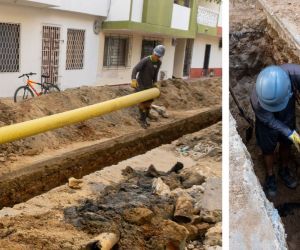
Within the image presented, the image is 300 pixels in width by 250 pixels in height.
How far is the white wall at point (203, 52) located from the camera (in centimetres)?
1961

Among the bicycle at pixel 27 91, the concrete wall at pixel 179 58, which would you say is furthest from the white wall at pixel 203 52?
the bicycle at pixel 27 91

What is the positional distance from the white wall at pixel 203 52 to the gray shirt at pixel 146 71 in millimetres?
11241

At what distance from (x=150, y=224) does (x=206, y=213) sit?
74 centimetres

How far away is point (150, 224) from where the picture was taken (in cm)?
412

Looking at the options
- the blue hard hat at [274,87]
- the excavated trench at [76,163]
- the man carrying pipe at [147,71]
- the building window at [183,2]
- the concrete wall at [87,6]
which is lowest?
the excavated trench at [76,163]

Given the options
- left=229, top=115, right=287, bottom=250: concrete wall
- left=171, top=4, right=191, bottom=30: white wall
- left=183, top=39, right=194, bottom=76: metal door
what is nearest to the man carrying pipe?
left=229, top=115, right=287, bottom=250: concrete wall

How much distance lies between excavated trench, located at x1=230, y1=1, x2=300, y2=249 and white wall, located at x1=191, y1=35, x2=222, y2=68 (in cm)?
1349

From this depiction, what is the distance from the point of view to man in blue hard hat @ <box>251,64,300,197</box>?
4.19 m

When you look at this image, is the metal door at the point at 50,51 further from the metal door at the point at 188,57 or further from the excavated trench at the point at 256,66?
the metal door at the point at 188,57

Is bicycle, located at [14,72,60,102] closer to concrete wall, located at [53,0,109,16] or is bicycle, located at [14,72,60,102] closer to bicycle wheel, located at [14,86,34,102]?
bicycle wheel, located at [14,86,34,102]

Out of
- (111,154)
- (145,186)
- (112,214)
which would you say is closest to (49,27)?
(111,154)

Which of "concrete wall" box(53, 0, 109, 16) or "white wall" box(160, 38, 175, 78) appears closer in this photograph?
"concrete wall" box(53, 0, 109, 16)

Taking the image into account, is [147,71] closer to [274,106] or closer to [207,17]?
[274,106]

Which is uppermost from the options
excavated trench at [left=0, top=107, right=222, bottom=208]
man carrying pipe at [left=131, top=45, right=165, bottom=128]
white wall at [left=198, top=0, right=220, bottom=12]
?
white wall at [left=198, top=0, right=220, bottom=12]
